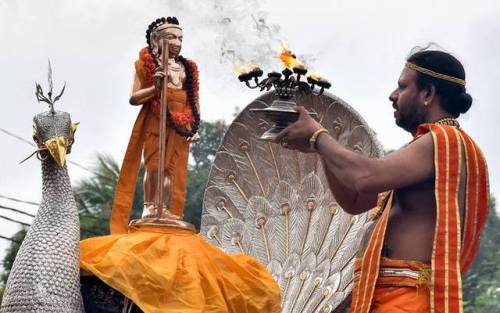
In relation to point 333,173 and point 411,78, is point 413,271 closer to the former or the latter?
point 333,173

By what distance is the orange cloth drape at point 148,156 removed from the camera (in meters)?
6.41

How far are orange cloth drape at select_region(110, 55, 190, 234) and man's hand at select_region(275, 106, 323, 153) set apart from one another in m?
2.15

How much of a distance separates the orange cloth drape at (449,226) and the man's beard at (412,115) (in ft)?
0.24

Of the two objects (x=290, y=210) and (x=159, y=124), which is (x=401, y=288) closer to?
(x=159, y=124)

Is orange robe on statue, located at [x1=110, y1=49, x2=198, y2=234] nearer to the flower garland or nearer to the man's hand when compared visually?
the flower garland

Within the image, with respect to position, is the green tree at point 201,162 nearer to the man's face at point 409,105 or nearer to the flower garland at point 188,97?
the flower garland at point 188,97

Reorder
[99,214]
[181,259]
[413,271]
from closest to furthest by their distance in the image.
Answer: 1. [413,271]
2. [181,259]
3. [99,214]

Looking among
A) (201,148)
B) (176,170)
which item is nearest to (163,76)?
(176,170)

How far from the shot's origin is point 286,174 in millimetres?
6895

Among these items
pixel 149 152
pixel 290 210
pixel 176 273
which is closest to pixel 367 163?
pixel 176 273

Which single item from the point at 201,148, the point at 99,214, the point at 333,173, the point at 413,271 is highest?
the point at 201,148

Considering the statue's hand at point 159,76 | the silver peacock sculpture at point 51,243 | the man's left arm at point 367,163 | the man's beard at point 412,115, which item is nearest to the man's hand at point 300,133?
the man's left arm at point 367,163

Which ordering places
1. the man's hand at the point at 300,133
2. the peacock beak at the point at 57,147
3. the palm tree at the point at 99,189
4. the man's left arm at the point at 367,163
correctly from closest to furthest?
the man's left arm at the point at 367,163 < the man's hand at the point at 300,133 < the peacock beak at the point at 57,147 < the palm tree at the point at 99,189

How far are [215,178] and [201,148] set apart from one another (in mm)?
20706
